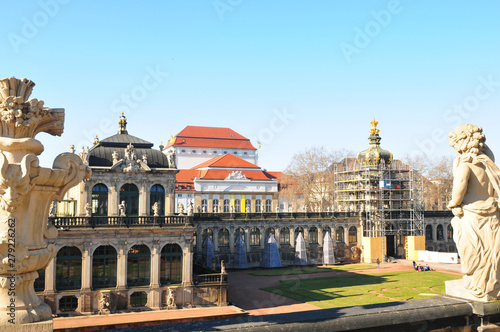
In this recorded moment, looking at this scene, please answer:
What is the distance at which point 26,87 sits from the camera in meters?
5.19

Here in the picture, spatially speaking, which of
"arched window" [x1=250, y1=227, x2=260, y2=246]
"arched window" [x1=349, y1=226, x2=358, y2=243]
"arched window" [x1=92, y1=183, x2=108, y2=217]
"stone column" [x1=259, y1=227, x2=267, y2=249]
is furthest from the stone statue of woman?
"arched window" [x1=349, y1=226, x2=358, y2=243]

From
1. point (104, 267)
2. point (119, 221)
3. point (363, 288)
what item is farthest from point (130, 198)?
point (363, 288)

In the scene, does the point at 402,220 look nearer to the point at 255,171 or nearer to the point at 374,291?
the point at 374,291

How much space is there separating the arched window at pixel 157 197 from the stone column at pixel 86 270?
20.3ft

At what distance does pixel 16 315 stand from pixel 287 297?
33059 mm

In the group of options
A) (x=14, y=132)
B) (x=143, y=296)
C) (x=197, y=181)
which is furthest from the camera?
(x=197, y=181)

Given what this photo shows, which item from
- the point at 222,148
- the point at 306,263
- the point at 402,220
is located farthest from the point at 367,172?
the point at 222,148

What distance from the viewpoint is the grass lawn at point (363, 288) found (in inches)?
1320

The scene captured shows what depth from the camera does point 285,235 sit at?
55656 millimetres

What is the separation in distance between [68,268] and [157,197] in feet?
28.2

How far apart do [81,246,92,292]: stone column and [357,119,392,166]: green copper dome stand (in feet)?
136

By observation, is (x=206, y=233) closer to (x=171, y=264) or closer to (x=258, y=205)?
(x=171, y=264)

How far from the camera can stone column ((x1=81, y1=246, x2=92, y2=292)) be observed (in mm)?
31234

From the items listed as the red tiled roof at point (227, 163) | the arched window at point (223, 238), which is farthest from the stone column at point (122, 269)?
the red tiled roof at point (227, 163)
